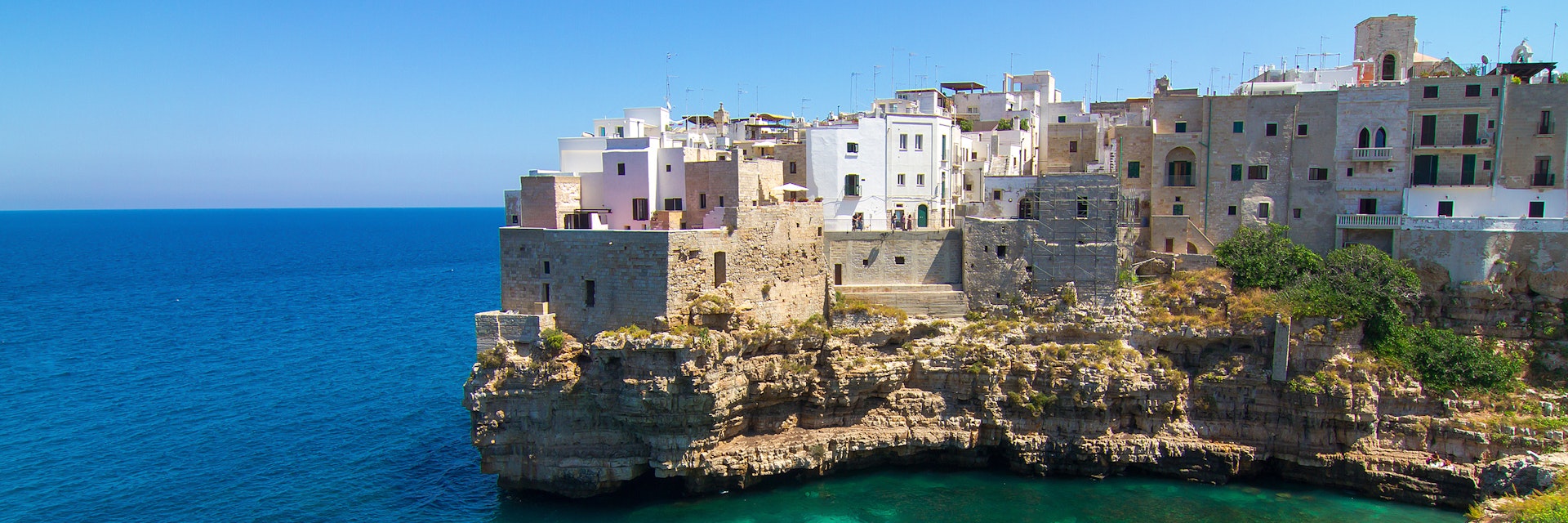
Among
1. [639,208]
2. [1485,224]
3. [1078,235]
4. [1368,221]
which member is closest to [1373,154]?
[1368,221]

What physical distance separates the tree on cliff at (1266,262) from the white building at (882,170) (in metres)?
12.6

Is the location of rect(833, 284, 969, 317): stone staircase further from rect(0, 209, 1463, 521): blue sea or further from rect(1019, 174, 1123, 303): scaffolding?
rect(0, 209, 1463, 521): blue sea

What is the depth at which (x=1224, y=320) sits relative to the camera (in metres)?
37.0

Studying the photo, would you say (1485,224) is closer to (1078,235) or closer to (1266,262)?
(1266,262)

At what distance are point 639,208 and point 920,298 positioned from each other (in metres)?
11.8

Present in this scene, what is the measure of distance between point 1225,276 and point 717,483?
72.7 feet

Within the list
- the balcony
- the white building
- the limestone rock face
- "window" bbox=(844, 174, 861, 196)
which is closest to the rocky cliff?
the limestone rock face

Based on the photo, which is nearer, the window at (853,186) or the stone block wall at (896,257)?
the stone block wall at (896,257)

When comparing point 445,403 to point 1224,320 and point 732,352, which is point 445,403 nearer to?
point 732,352

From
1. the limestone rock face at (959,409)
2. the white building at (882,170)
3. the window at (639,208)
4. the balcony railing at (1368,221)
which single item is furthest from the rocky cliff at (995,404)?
the balcony railing at (1368,221)

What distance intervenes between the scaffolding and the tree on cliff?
4.92 m

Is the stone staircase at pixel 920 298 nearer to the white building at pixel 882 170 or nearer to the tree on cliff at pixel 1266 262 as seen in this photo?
the white building at pixel 882 170

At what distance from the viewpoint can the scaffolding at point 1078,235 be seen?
37812 mm

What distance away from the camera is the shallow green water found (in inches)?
1297
